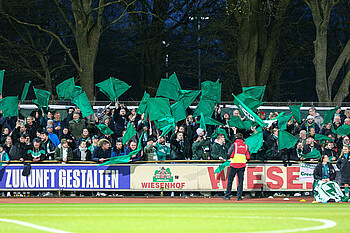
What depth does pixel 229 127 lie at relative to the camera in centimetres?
2105

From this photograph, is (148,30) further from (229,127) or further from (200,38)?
(229,127)

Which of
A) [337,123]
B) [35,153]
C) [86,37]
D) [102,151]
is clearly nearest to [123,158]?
[102,151]

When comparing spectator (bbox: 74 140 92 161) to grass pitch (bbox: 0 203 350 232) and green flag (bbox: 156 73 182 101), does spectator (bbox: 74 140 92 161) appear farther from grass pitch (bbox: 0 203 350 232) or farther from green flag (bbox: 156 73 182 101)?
grass pitch (bbox: 0 203 350 232)

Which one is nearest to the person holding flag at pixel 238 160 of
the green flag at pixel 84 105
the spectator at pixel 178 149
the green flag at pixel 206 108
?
the spectator at pixel 178 149

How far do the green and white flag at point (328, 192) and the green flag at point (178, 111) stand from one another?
470 centimetres

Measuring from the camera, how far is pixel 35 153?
20562 millimetres

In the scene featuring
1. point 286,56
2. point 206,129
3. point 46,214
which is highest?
point 286,56

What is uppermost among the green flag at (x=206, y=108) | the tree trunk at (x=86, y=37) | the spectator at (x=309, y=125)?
the tree trunk at (x=86, y=37)

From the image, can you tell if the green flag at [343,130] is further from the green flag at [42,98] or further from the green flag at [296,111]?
the green flag at [42,98]

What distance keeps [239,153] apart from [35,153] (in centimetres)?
633

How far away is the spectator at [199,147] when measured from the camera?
2033 cm

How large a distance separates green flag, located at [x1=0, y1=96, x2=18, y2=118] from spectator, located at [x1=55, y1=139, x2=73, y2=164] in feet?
7.15

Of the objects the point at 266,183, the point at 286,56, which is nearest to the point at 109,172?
Answer: the point at 266,183

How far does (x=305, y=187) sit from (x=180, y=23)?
21151mm
